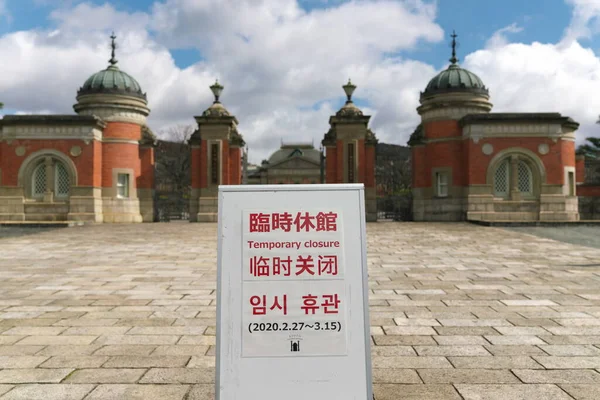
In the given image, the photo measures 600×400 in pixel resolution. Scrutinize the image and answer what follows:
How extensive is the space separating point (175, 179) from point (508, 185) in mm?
24928

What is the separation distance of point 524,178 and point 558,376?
2090 cm

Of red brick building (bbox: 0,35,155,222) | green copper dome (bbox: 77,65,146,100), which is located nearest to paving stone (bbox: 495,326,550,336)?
red brick building (bbox: 0,35,155,222)

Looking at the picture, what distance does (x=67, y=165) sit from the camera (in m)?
22.5

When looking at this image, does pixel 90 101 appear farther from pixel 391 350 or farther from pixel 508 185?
pixel 391 350

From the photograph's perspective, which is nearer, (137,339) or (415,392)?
(415,392)

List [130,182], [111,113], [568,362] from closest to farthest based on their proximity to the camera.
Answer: [568,362] → [111,113] → [130,182]

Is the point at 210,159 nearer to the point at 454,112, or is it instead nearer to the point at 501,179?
the point at 454,112

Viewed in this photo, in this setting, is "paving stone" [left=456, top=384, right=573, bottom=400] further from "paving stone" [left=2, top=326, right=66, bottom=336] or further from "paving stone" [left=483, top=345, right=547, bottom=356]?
"paving stone" [left=2, top=326, right=66, bottom=336]

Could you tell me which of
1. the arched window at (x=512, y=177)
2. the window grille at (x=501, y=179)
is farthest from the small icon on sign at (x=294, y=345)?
the window grille at (x=501, y=179)

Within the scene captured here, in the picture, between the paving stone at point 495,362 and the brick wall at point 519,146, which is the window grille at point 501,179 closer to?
the brick wall at point 519,146

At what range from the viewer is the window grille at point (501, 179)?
22516 mm

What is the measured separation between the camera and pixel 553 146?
2230cm

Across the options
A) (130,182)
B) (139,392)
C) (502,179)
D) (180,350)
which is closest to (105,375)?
(139,392)

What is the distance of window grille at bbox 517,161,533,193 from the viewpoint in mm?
22531
